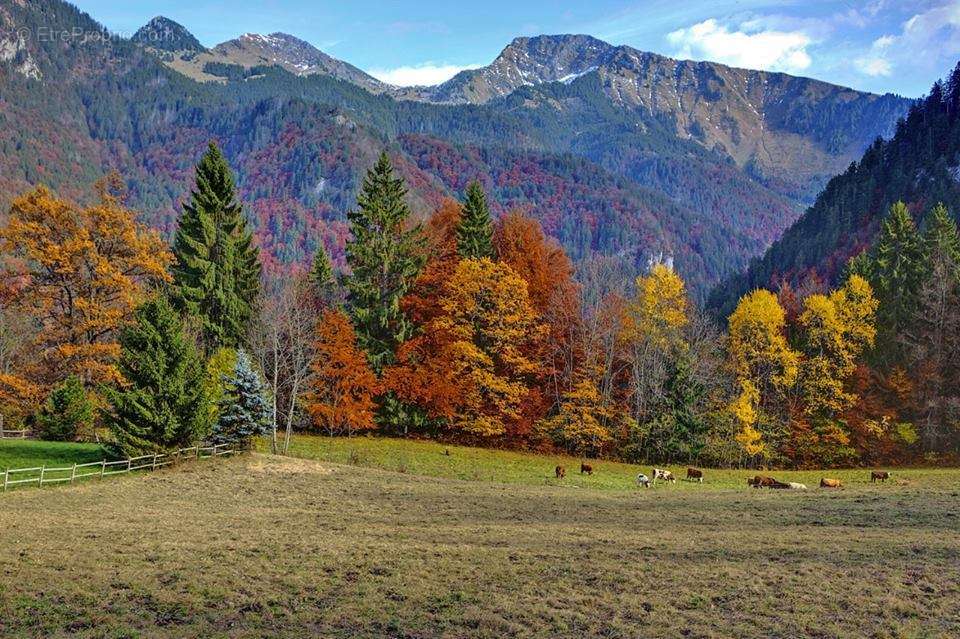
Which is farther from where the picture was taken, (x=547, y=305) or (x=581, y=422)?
(x=547, y=305)

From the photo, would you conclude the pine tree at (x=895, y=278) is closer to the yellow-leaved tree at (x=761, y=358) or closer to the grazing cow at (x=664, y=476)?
Answer: the yellow-leaved tree at (x=761, y=358)

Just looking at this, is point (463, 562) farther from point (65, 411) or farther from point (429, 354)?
point (429, 354)

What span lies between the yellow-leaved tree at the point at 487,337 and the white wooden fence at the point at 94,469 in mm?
20536

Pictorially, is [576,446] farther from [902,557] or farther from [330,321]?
[902,557]

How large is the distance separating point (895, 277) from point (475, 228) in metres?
42.5

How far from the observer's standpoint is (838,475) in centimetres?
4628

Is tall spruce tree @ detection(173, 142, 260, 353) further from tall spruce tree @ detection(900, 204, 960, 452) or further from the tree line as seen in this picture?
Answer: tall spruce tree @ detection(900, 204, 960, 452)

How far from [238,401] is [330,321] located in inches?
512

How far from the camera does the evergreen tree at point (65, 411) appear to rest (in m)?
44.3

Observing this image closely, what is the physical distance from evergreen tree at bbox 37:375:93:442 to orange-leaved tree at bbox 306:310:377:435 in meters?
14.6

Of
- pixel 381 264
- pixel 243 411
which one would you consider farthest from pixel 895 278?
pixel 243 411

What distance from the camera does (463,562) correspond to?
19.2 metres

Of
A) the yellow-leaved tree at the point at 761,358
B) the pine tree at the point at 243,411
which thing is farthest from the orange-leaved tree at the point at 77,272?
the yellow-leaved tree at the point at 761,358

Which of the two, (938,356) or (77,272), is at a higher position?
(77,272)
